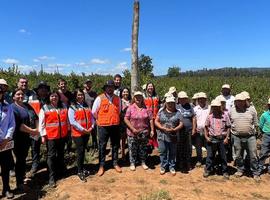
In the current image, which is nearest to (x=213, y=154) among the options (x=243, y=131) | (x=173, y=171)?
(x=243, y=131)

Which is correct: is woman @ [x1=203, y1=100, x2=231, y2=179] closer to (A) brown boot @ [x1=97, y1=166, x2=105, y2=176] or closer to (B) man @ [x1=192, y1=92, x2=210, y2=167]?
(B) man @ [x1=192, y1=92, x2=210, y2=167]

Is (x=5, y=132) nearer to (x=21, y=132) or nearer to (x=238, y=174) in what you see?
(x=21, y=132)

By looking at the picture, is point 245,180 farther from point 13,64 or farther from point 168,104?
point 13,64

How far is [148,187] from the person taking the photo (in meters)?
6.89

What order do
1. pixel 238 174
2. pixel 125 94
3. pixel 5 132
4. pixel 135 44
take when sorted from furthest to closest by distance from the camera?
pixel 135 44 < pixel 125 94 < pixel 238 174 < pixel 5 132

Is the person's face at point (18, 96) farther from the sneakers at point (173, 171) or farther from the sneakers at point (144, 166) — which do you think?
the sneakers at point (173, 171)

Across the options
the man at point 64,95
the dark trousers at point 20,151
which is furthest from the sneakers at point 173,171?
the dark trousers at point 20,151

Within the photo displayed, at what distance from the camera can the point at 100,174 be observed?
7.56 metres

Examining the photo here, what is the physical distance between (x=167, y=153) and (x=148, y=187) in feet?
3.66

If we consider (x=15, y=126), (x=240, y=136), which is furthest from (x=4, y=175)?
(x=240, y=136)

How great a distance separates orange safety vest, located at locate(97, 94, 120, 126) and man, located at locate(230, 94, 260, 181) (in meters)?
2.51

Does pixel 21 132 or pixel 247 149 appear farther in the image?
pixel 247 149

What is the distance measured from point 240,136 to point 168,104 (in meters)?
1.68

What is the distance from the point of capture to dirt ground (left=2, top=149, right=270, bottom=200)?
6.57m
